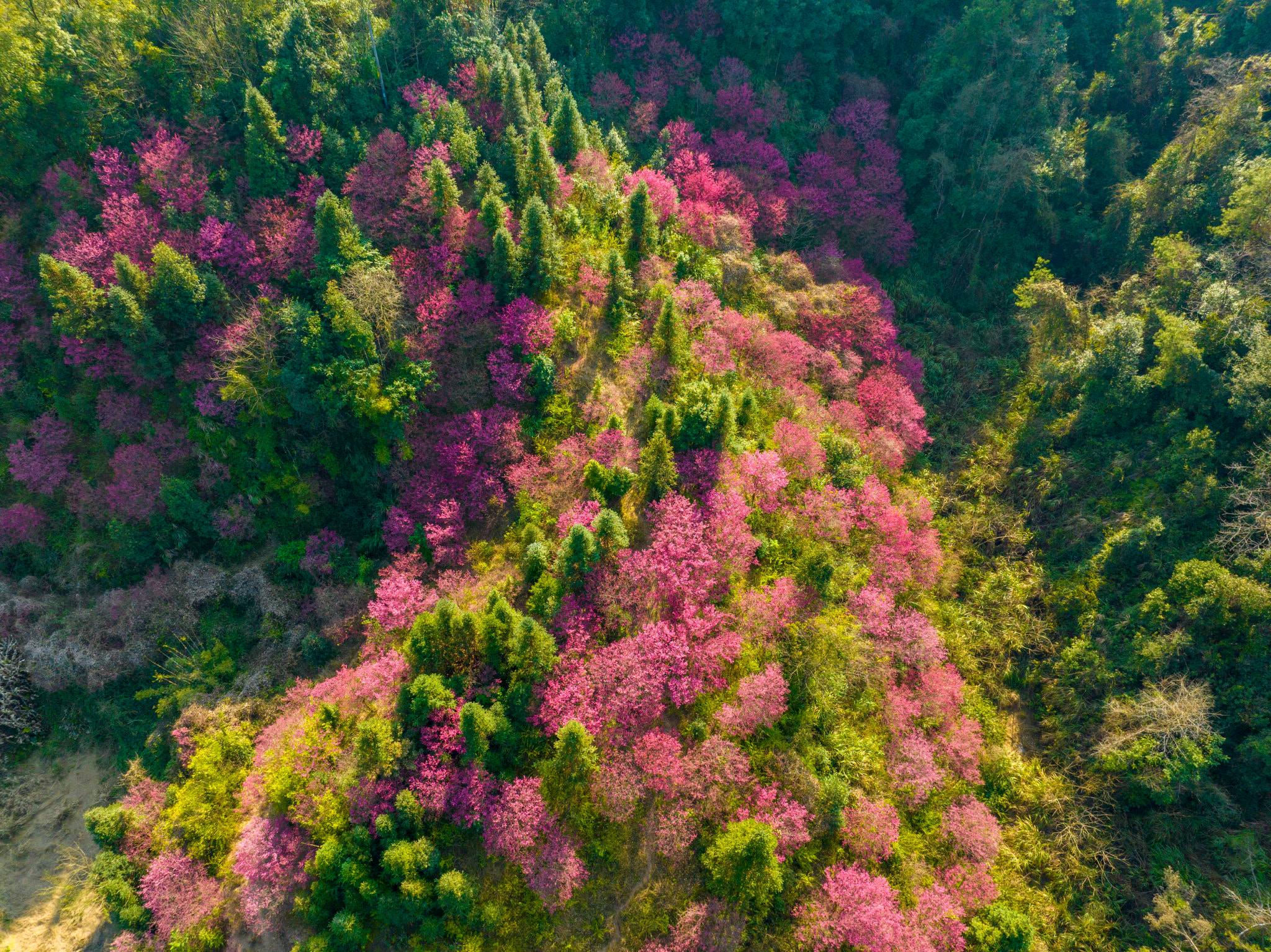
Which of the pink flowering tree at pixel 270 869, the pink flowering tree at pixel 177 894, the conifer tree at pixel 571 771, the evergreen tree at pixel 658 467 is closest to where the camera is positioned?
the conifer tree at pixel 571 771

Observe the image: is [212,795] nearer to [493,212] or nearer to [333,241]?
[333,241]

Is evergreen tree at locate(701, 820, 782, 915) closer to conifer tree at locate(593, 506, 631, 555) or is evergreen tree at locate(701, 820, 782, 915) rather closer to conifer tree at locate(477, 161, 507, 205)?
conifer tree at locate(593, 506, 631, 555)

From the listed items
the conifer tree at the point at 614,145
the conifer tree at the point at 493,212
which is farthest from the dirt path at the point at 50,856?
the conifer tree at the point at 614,145

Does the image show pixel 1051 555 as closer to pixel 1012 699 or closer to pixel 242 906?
pixel 1012 699

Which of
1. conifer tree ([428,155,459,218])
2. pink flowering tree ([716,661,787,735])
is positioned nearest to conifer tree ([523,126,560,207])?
conifer tree ([428,155,459,218])

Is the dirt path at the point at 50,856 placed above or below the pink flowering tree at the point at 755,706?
below

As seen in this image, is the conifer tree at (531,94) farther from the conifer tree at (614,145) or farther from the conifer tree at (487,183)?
the conifer tree at (487,183)

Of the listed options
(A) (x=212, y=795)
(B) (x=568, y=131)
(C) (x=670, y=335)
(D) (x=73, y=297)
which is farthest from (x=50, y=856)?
(B) (x=568, y=131)
